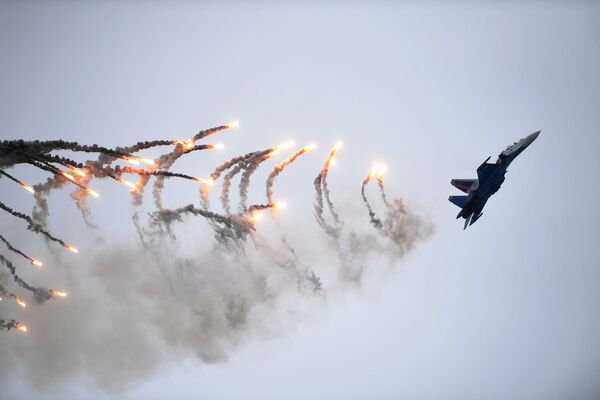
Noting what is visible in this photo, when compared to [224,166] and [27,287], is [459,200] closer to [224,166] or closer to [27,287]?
[224,166]

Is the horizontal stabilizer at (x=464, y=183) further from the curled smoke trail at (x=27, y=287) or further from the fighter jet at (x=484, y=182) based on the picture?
the curled smoke trail at (x=27, y=287)


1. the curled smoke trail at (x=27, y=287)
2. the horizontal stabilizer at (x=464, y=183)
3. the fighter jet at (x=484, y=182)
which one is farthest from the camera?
the horizontal stabilizer at (x=464, y=183)

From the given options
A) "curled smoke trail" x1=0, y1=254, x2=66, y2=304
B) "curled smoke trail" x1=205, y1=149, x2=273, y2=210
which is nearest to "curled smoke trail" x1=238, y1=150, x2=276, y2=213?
"curled smoke trail" x1=205, y1=149, x2=273, y2=210

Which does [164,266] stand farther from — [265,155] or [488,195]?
[488,195]

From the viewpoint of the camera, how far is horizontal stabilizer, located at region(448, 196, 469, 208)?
177 feet

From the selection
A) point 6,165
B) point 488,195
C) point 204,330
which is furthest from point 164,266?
point 488,195

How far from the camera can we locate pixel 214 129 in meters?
45.4

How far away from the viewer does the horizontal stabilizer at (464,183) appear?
179 feet

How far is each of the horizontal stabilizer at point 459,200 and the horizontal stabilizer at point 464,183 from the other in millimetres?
1198

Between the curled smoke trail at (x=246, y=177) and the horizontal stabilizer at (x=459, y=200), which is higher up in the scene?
the curled smoke trail at (x=246, y=177)

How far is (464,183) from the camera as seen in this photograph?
2173 inches

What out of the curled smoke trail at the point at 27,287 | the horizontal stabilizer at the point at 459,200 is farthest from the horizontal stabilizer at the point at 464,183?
the curled smoke trail at the point at 27,287

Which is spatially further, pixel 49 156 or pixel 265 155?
pixel 265 155

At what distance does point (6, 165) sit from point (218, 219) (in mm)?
24923
